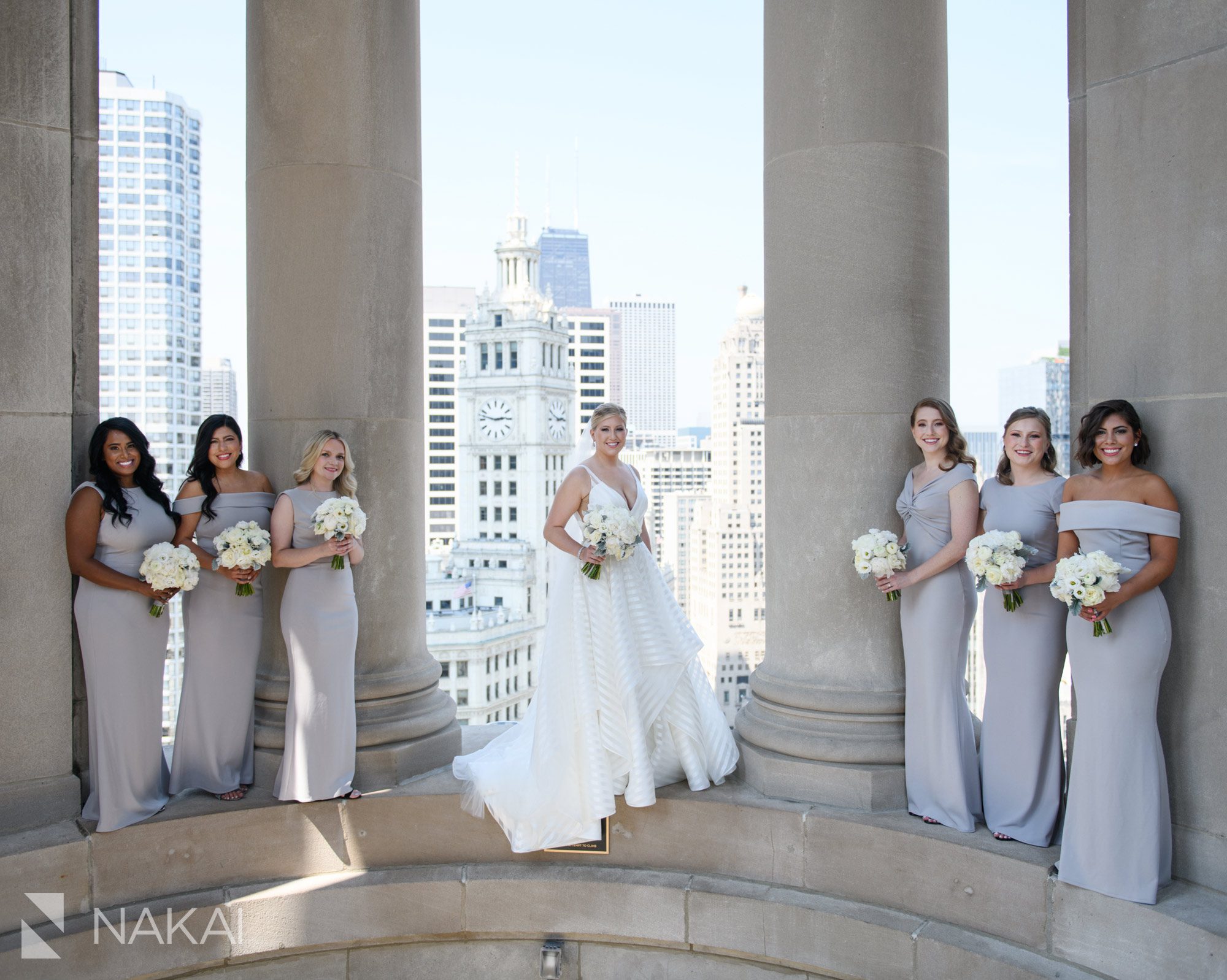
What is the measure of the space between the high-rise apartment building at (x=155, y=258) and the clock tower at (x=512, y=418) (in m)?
35.6

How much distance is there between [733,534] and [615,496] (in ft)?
378

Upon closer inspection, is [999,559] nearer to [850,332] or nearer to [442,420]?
[850,332]

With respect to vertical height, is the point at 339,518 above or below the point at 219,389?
below

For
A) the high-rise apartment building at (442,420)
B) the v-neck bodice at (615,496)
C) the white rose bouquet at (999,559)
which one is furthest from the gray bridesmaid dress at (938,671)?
the high-rise apartment building at (442,420)

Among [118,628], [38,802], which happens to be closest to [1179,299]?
[118,628]

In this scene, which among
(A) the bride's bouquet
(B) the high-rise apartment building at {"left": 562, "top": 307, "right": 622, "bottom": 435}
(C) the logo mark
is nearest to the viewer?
(C) the logo mark

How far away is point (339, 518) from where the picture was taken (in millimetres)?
8977

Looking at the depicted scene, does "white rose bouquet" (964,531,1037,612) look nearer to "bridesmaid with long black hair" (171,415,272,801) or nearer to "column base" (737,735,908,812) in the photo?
"column base" (737,735,908,812)

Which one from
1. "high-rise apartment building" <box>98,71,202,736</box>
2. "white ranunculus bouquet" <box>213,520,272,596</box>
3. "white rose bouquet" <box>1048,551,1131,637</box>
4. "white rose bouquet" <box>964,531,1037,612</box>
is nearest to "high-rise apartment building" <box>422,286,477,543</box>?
"high-rise apartment building" <box>98,71,202,736</box>

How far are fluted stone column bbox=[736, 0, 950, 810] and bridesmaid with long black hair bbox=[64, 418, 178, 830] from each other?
541 cm

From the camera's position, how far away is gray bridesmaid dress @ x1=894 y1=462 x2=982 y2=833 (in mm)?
8641

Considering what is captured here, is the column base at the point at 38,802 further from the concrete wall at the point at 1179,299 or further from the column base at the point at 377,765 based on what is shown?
the concrete wall at the point at 1179,299

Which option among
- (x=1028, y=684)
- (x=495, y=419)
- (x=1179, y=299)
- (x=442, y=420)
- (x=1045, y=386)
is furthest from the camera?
(x=442, y=420)

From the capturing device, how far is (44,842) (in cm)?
857
